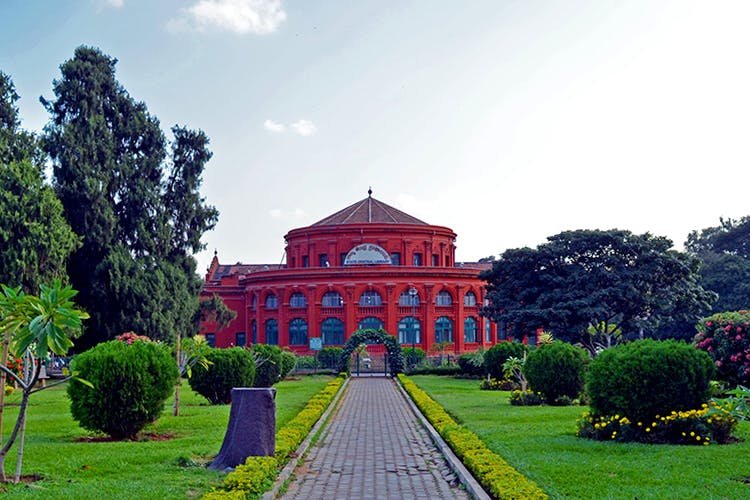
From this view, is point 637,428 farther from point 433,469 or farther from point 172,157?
point 172,157

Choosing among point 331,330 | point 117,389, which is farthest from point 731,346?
point 331,330

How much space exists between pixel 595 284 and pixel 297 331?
79.5 ft

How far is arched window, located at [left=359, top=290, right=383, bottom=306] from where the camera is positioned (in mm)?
56250

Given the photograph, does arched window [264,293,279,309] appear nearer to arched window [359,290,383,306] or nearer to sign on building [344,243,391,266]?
sign on building [344,243,391,266]

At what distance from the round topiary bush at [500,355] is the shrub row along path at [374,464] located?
12185 millimetres

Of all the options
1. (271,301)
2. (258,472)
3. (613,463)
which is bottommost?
(613,463)

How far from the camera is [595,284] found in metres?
39.9

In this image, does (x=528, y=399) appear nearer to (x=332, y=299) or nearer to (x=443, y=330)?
(x=443, y=330)

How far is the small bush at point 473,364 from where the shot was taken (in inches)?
1428

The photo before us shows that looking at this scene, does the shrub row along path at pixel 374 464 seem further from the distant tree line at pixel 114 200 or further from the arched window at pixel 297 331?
the arched window at pixel 297 331

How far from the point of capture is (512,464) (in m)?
10.6

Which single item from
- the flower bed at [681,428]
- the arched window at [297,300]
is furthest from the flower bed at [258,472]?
the arched window at [297,300]

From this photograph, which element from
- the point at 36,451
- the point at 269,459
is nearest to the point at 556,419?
the point at 269,459

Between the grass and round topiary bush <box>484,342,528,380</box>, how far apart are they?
14.4m
